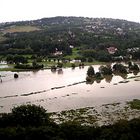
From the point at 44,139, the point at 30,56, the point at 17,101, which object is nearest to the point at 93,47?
the point at 30,56

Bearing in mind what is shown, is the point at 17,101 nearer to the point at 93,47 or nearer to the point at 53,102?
the point at 53,102

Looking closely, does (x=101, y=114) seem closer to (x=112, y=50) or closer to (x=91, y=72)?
(x=91, y=72)

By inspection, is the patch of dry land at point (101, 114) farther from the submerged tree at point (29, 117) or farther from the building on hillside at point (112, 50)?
the building on hillside at point (112, 50)

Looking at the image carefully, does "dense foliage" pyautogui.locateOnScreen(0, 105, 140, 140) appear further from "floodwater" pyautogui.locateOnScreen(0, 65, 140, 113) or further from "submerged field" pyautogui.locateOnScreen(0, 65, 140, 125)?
"floodwater" pyautogui.locateOnScreen(0, 65, 140, 113)

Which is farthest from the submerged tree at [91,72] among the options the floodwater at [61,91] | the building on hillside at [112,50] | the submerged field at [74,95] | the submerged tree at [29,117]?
the building on hillside at [112,50]

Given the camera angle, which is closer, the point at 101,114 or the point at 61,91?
the point at 101,114

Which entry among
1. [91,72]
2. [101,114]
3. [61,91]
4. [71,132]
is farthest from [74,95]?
[71,132]
